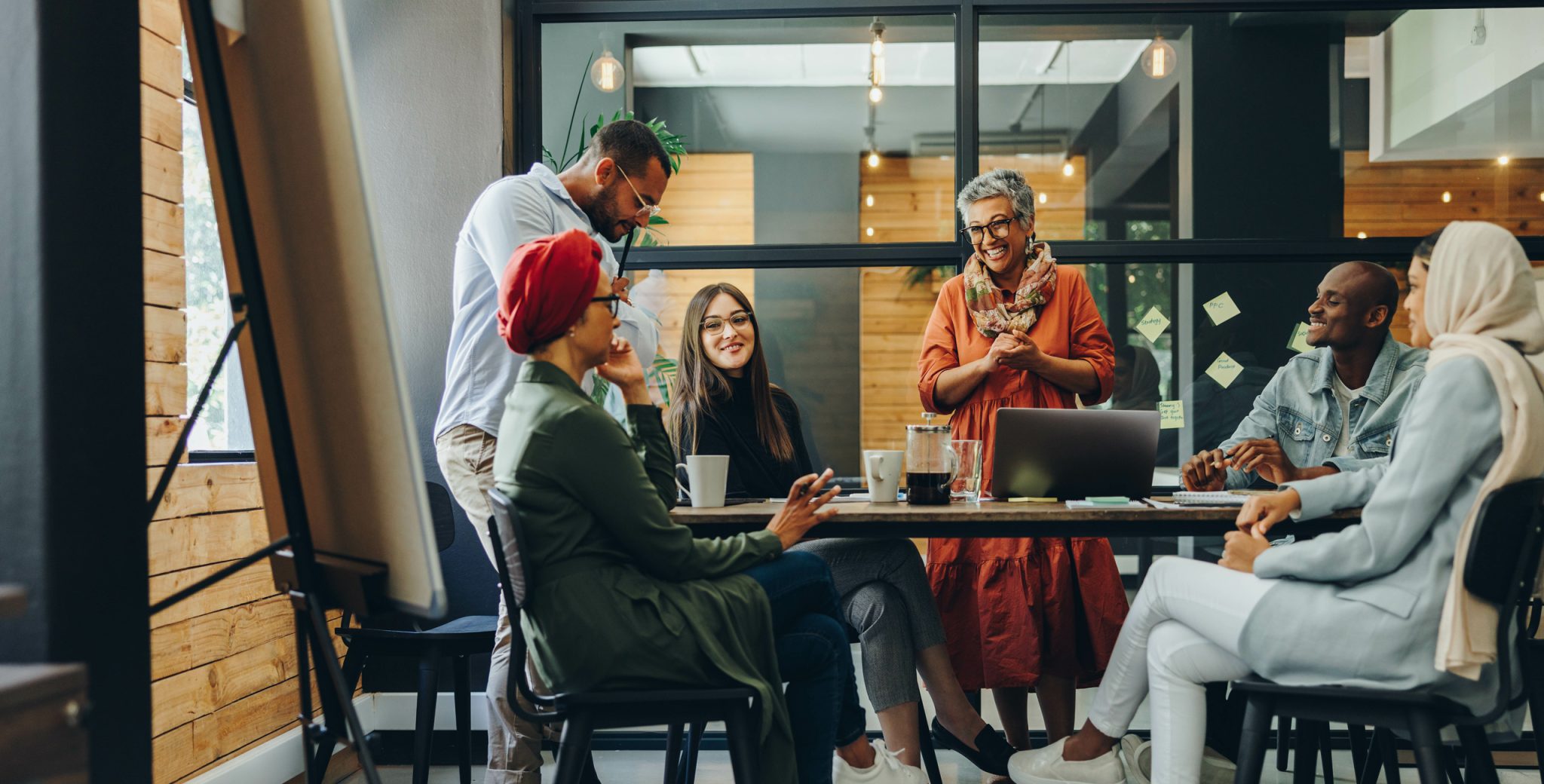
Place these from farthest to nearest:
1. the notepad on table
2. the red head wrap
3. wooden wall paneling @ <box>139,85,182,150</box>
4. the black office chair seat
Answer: the black office chair seat, wooden wall paneling @ <box>139,85,182,150</box>, the notepad on table, the red head wrap

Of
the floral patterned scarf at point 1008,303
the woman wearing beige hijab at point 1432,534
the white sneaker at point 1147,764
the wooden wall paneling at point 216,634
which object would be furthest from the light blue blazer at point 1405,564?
the wooden wall paneling at point 216,634

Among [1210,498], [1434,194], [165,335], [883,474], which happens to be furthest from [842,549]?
[1434,194]

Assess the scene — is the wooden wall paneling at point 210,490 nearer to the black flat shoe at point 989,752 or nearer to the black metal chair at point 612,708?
the black metal chair at point 612,708

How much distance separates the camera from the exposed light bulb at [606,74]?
144 inches

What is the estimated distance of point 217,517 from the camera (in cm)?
257

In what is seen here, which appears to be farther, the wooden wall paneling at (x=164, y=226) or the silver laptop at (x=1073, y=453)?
the wooden wall paneling at (x=164, y=226)

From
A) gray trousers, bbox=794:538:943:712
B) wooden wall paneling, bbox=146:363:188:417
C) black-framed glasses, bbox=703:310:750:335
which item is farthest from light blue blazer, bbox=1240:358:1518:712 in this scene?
wooden wall paneling, bbox=146:363:188:417

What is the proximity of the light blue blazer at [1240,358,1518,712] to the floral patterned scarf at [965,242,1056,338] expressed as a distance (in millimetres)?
1136

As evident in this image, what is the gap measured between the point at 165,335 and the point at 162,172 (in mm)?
367

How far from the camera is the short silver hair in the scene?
2.83 m

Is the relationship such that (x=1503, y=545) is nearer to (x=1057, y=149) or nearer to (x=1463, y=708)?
(x=1463, y=708)

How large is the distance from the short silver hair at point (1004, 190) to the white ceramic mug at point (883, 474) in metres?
0.91

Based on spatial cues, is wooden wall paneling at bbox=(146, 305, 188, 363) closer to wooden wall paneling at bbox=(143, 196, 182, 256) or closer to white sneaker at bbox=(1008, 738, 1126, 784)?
wooden wall paneling at bbox=(143, 196, 182, 256)

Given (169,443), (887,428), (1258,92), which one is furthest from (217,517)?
(1258,92)
